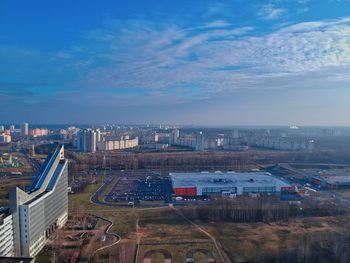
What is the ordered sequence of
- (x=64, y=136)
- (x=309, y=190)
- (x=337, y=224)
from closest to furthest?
(x=337, y=224) < (x=309, y=190) < (x=64, y=136)

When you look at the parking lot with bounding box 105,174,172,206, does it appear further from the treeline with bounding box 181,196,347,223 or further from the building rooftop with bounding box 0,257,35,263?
the building rooftop with bounding box 0,257,35,263

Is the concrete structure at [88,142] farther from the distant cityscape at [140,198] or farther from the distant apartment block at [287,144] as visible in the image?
the distant apartment block at [287,144]

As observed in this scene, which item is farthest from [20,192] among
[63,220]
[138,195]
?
[138,195]

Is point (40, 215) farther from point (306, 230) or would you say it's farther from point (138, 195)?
point (306, 230)

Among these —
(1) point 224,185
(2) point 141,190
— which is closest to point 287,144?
(1) point 224,185

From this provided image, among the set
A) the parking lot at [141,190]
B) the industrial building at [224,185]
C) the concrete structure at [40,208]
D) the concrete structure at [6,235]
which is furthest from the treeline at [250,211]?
the concrete structure at [6,235]

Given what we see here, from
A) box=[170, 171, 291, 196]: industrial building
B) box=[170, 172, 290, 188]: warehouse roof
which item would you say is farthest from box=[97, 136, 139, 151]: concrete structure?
box=[170, 171, 291, 196]: industrial building
